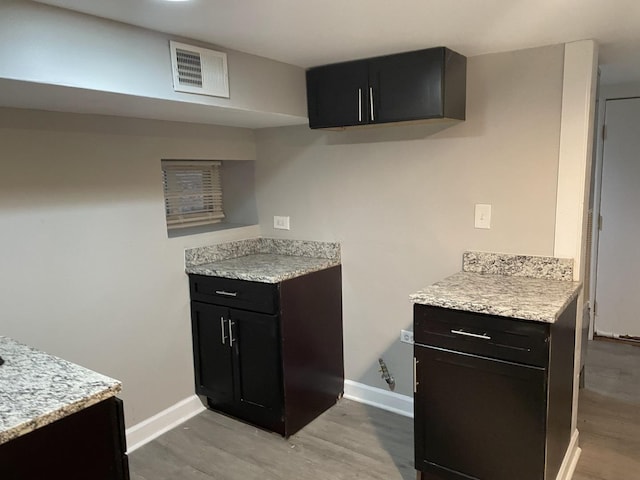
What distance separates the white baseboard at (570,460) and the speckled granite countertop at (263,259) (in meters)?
1.60

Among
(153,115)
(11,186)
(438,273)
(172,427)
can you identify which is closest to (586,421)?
(438,273)

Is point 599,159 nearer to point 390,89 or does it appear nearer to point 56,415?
point 390,89

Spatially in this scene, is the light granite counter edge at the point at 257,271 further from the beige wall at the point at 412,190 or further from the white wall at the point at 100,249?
the beige wall at the point at 412,190

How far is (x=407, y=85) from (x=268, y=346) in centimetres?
158

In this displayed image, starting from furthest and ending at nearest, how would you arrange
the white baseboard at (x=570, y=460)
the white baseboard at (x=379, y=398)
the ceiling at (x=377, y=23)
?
the white baseboard at (x=379, y=398) → the white baseboard at (x=570, y=460) → the ceiling at (x=377, y=23)

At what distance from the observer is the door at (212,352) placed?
2.86 m

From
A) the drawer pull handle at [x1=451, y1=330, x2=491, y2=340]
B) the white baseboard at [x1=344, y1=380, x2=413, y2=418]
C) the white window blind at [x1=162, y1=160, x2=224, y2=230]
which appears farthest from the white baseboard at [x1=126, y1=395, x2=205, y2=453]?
the drawer pull handle at [x1=451, y1=330, x2=491, y2=340]

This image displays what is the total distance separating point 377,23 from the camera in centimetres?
199

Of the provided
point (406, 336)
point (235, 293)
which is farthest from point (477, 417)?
point (235, 293)

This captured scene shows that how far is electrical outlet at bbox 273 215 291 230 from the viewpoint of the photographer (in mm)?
3348

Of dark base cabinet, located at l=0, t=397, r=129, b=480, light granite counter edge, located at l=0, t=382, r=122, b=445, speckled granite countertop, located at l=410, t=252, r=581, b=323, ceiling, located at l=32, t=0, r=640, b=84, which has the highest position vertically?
ceiling, located at l=32, t=0, r=640, b=84

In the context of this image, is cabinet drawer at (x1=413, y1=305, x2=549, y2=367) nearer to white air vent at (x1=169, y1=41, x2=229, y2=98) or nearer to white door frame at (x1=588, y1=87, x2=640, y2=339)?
white air vent at (x1=169, y1=41, x2=229, y2=98)

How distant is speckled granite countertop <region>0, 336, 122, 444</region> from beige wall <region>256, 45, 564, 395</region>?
190cm

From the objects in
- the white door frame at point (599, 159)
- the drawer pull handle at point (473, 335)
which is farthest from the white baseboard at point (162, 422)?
the white door frame at point (599, 159)
